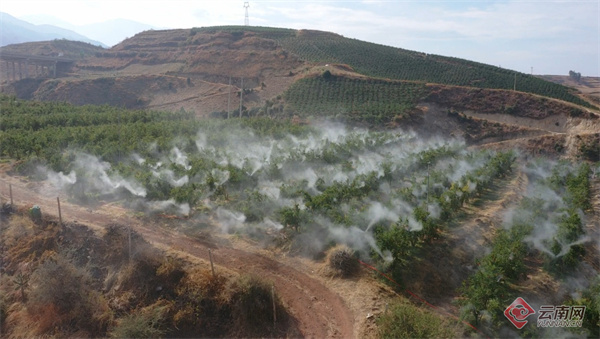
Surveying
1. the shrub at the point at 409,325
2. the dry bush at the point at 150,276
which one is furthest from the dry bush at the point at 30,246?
the shrub at the point at 409,325

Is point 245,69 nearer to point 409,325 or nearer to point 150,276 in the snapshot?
point 150,276

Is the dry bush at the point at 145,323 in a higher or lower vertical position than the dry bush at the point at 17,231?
lower

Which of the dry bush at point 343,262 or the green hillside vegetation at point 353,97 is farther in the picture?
the green hillside vegetation at point 353,97

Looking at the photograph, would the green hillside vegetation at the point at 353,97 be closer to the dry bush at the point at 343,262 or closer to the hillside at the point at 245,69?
the hillside at the point at 245,69

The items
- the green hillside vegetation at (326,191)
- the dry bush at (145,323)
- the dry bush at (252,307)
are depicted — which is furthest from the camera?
the green hillside vegetation at (326,191)

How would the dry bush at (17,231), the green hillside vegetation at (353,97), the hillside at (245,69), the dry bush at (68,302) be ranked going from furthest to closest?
the hillside at (245,69)
the green hillside vegetation at (353,97)
the dry bush at (17,231)
the dry bush at (68,302)

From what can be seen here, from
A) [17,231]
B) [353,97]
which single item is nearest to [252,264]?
[17,231]

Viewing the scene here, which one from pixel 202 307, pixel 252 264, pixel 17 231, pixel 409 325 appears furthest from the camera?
pixel 17 231
